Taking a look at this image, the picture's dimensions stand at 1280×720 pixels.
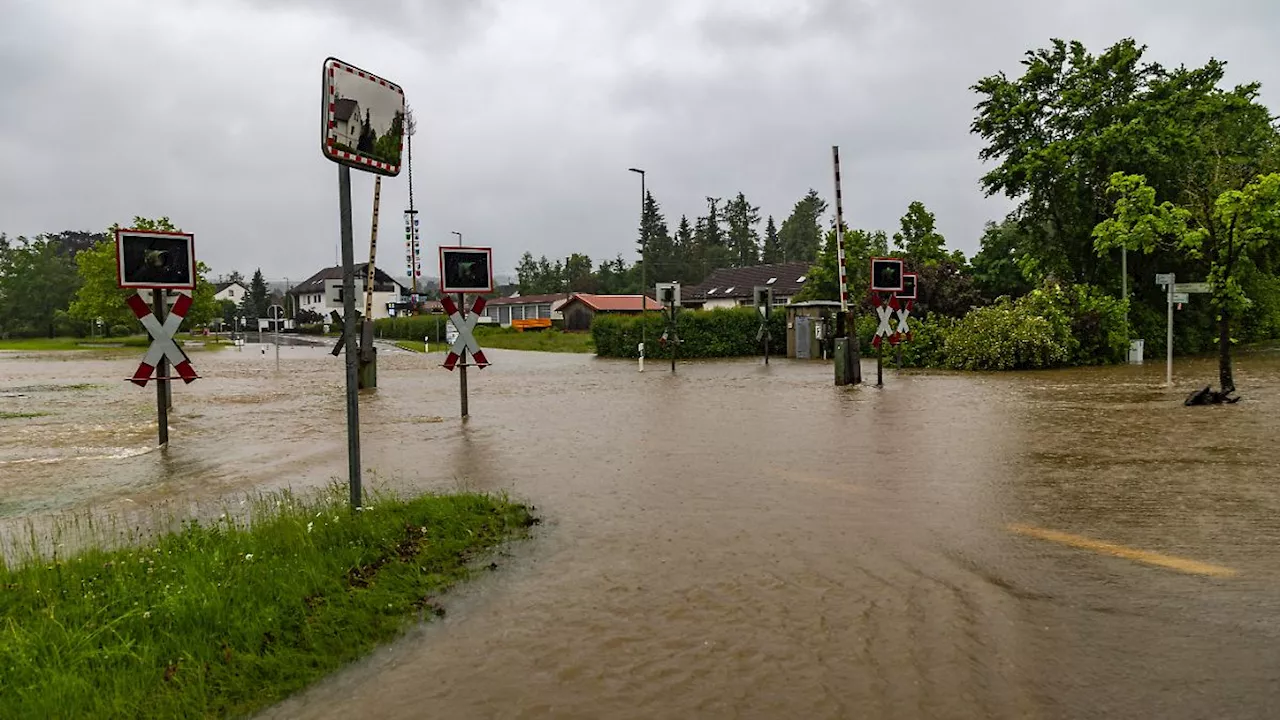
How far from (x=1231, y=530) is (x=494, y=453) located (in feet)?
23.4

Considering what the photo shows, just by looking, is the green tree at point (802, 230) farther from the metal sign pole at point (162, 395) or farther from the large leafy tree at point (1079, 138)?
the metal sign pole at point (162, 395)

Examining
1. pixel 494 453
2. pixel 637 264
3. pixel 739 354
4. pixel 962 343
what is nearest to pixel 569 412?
pixel 494 453

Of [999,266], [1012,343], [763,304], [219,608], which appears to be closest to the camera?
[219,608]

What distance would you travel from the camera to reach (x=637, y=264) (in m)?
112

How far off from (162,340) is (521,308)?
89.9m

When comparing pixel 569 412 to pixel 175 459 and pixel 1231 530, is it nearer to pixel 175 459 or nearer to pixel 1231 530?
pixel 175 459

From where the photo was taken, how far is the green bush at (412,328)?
6311 centimetres

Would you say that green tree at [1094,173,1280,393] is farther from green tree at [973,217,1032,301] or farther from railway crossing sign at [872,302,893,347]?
green tree at [973,217,1032,301]

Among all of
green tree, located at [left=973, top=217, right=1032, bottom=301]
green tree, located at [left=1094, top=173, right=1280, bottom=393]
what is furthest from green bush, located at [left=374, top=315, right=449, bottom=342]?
green tree, located at [left=1094, top=173, right=1280, bottom=393]

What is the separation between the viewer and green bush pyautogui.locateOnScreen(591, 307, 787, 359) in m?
34.5

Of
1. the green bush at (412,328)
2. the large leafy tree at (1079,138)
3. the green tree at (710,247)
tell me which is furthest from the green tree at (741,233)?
the large leafy tree at (1079,138)

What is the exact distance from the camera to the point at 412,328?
2726 inches

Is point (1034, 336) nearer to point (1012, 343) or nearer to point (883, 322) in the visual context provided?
point (1012, 343)

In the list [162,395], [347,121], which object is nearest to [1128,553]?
[347,121]
